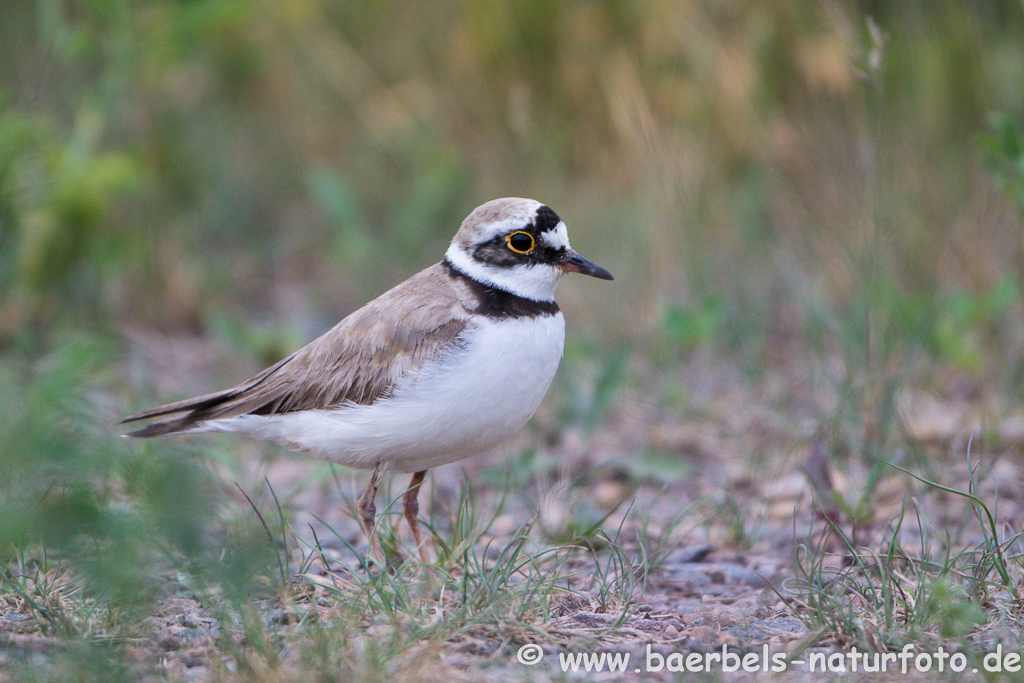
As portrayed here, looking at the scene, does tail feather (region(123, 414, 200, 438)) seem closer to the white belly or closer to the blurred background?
the blurred background

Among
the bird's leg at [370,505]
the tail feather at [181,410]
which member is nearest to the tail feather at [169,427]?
the tail feather at [181,410]

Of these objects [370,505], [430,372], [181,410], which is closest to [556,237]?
[430,372]

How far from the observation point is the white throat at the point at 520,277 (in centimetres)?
368

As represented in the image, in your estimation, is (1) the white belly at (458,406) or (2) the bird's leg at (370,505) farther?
(2) the bird's leg at (370,505)

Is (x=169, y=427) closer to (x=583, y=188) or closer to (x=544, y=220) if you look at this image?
(x=544, y=220)

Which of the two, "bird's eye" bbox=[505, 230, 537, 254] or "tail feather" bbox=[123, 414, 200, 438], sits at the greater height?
"bird's eye" bbox=[505, 230, 537, 254]

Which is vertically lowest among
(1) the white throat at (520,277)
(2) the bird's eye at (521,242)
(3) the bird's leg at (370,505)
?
(3) the bird's leg at (370,505)

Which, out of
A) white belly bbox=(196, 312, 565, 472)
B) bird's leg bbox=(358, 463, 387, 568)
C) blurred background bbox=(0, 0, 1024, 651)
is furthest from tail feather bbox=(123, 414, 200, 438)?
bird's leg bbox=(358, 463, 387, 568)

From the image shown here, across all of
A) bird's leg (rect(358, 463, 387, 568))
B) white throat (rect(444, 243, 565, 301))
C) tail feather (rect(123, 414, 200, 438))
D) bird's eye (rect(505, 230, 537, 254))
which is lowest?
bird's leg (rect(358, 463, 387, 568))

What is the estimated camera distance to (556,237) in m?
3.75

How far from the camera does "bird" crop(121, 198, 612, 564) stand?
3389mm

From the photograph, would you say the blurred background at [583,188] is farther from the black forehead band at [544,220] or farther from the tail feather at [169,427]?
the black forehead band at [544,220]

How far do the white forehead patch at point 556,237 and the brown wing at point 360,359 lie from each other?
0.37 m

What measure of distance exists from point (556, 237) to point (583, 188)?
3663mm
